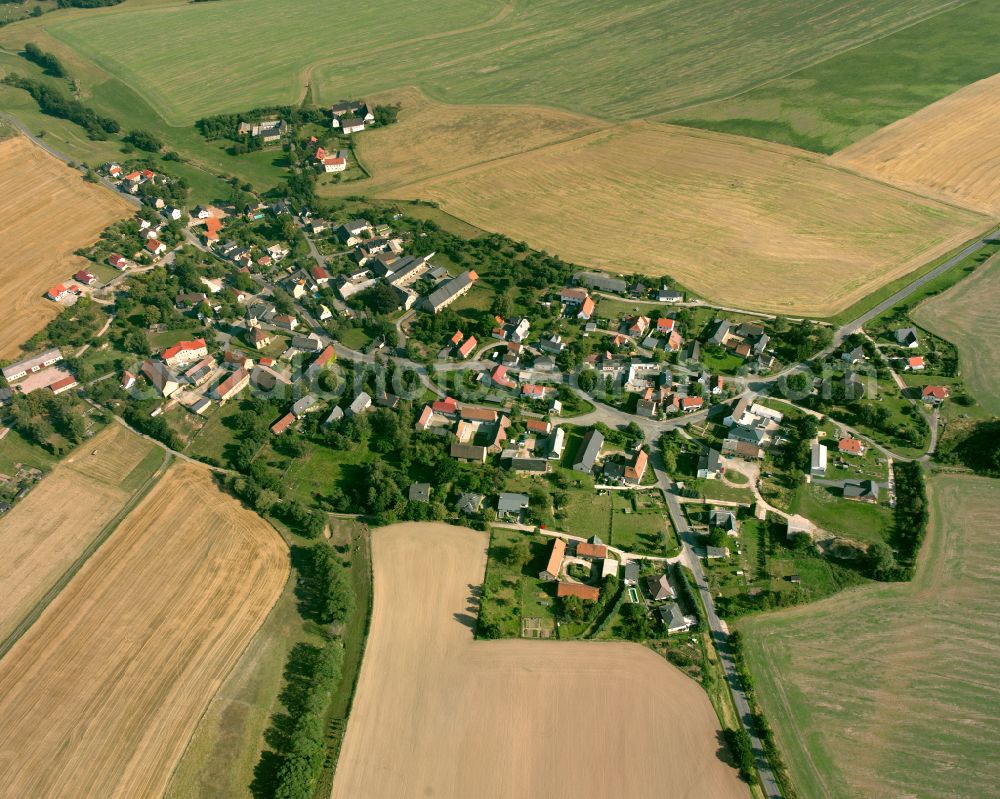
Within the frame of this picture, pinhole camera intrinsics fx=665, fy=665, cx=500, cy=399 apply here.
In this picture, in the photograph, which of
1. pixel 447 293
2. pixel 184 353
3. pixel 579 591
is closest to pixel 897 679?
pixel 579 591

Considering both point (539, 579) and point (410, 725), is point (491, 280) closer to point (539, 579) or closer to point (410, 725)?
point (539, 579)

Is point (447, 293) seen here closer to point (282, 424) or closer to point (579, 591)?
point (282, 424)

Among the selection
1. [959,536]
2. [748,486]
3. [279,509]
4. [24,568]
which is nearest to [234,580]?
[279,509]

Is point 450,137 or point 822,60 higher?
point 822,60

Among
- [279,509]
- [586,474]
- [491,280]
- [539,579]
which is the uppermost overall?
[491,280]

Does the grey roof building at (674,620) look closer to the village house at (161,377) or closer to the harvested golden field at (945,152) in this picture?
the village house at (161,377)
